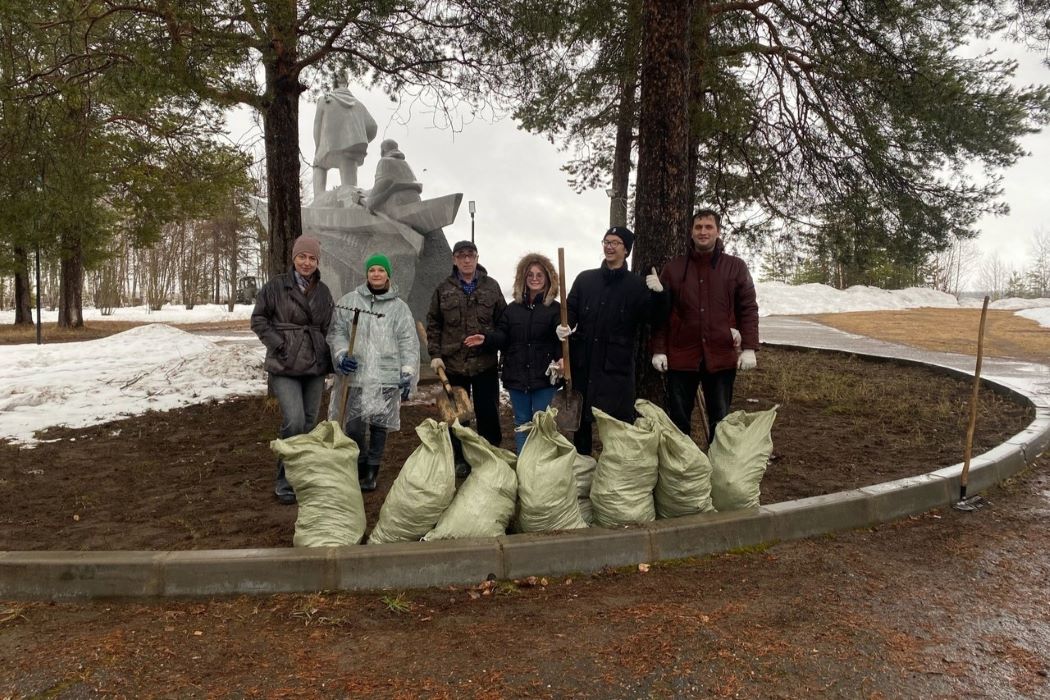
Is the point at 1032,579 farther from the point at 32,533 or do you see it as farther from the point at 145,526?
the point at 32,533

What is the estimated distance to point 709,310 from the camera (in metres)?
4.15

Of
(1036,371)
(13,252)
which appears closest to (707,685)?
(1036,371)

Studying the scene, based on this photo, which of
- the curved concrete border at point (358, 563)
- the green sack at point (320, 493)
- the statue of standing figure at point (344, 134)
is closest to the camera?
the curved concrete border at point (358, 563)

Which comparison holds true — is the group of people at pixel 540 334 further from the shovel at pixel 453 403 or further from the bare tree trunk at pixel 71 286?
the bare tree trunk at pixel 71 286

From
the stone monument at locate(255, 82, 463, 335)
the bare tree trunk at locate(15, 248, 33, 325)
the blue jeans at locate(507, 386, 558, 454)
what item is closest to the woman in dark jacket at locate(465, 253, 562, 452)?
the blue jeans at locate(507, 386, 558, 454)

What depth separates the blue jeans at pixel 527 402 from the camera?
14.0 ft

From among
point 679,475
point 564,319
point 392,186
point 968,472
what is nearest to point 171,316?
point 392,186

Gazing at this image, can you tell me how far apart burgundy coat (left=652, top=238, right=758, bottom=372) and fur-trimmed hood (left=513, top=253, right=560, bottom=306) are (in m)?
0.68

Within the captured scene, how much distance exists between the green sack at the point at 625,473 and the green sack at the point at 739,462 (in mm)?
417

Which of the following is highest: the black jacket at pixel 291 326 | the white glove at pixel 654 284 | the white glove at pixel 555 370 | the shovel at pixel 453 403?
the white glove at pixel 654 284

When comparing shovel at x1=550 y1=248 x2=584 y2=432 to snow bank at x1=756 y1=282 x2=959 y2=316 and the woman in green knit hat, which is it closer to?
the woman in green knit hat

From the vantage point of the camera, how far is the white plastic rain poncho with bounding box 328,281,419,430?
4.12m

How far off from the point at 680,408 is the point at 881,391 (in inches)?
198

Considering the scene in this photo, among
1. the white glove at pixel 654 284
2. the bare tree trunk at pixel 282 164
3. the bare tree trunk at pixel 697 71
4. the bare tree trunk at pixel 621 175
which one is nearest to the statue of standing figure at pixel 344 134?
the bare tree trunk at pixel 282 164
